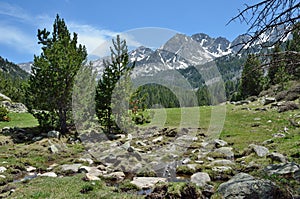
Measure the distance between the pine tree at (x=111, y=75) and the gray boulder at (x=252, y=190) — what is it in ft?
61.7

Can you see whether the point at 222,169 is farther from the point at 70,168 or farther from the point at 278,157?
the point at 70,168

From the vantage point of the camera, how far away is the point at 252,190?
26.5ft

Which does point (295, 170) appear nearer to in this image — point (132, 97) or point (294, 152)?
point (294, 152)

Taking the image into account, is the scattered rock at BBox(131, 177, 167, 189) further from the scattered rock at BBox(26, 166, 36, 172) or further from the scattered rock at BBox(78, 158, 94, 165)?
the scattered rock at BBox(26, 166, 36, 172)

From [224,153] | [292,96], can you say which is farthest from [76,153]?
[292,96]

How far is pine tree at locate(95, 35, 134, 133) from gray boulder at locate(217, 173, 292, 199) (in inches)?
740

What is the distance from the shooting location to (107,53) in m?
26.9

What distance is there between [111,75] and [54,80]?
576 cm

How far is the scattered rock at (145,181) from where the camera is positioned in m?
11.3

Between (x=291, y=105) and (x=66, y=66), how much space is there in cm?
2528

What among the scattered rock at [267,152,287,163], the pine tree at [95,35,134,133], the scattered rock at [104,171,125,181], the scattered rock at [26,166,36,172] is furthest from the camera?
the pine tree at [95,35,134,133]

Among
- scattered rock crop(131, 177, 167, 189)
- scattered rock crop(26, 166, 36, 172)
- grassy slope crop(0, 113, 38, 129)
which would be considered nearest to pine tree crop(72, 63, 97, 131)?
grassy slope crop(0, 113, 38, 129)

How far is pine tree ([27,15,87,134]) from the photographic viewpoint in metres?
25.8

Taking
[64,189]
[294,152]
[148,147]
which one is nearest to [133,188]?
[64,189]
